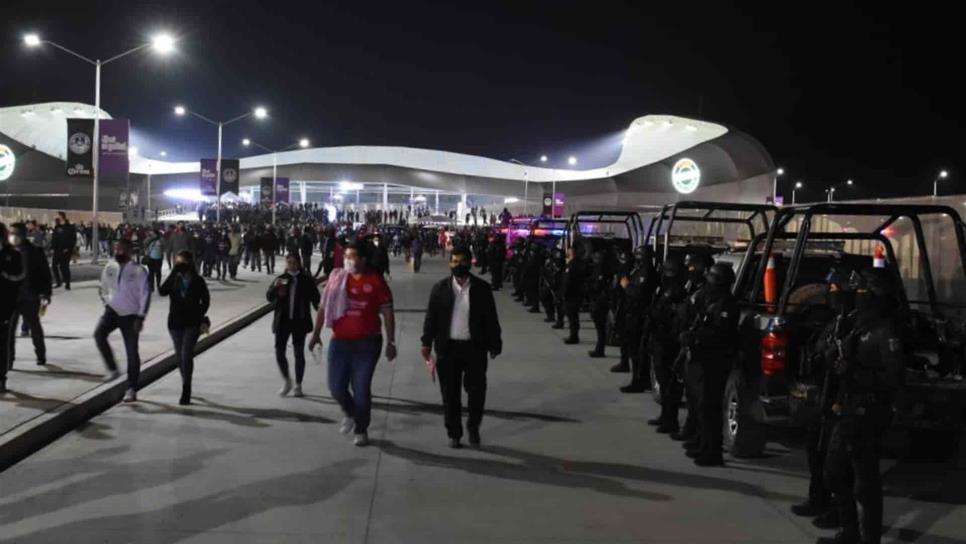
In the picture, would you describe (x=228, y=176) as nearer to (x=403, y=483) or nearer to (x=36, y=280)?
(x=36, y=280)

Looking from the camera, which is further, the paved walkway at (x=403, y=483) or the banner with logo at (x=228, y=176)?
the banner with logo at (x=228, y=176)

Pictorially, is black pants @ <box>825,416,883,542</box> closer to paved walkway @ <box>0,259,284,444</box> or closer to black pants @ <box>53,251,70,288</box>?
paved walkway @ <box>0,259,284,444</box>

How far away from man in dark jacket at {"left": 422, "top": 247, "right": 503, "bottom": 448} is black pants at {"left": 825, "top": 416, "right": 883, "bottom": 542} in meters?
3.05

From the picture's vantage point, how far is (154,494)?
6.44m

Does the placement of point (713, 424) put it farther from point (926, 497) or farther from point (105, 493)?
point (105, 493)

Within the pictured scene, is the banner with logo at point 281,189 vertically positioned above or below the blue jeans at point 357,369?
above

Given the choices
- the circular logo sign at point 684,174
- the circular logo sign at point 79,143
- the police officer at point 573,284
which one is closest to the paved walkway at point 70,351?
the police officer at point 573,284

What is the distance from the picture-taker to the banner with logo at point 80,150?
28625mm

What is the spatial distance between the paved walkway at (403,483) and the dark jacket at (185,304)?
861 millimetres

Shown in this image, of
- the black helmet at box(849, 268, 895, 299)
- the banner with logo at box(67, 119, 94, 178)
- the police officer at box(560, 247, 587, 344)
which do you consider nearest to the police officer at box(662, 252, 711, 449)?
the black helmet at box(849, 268, 895, 299)

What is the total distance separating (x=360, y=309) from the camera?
777 centimetres

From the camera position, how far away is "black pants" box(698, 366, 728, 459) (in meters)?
7.36

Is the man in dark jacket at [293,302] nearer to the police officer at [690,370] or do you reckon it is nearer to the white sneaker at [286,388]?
the white sneaker at [286,388]

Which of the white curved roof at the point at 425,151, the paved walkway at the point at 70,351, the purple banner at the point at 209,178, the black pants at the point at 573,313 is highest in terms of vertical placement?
the white curved roof at the point at 425,151
